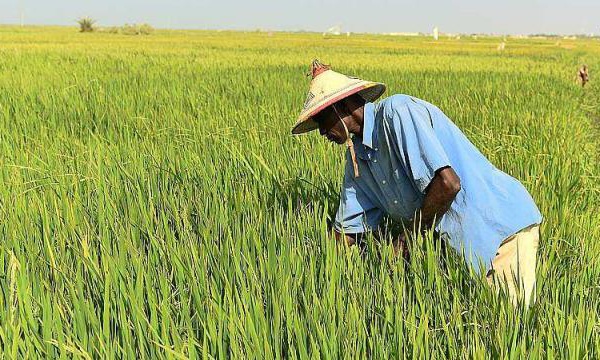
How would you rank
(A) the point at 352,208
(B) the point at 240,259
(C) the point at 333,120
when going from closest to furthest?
(B) the point at 240,259 → (C) the point at 333,120 → (A) the point at 352,208

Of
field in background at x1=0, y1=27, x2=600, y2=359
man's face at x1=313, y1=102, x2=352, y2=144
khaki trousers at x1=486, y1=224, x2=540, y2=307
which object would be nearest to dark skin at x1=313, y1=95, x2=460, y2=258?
man's face at x1=313, y1=102, x2=352, y2=144

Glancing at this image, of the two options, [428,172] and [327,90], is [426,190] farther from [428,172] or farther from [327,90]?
[327,90]

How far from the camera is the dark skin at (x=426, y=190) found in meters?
1.38

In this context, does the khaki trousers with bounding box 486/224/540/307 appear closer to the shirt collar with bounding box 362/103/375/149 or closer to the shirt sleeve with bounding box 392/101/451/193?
the shirt sleeve with bounding box 392/101/451/193

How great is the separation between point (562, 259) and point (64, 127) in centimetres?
316

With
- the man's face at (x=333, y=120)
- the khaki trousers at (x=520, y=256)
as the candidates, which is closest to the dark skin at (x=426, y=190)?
the man's face at (x=333, y=120)

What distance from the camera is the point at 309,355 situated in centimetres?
105

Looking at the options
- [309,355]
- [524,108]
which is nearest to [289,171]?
[309,355]

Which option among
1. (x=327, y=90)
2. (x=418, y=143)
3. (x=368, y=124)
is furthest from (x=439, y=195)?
(x=327, y=90)

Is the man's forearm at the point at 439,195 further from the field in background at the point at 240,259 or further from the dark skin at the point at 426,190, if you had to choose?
the field in background at the point at 240,259

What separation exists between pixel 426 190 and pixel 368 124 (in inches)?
10.1

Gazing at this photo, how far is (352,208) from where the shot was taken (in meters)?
1.69

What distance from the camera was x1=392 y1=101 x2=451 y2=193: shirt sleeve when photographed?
4.43 ft

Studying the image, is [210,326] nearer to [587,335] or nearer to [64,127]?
[587,335]
